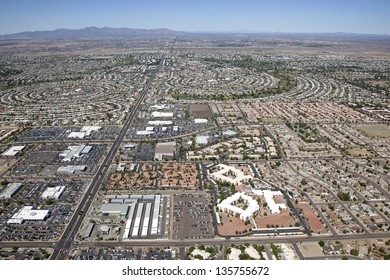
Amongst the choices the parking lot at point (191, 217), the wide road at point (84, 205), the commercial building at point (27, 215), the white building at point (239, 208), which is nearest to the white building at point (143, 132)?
the wide road at point (84, 205)

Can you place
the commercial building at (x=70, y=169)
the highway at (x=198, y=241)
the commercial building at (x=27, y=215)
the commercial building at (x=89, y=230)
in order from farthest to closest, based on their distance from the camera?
the commercial building at (x=70, y=169), the commercial building at (x=27, y=215), the commercial building at (x=89, y=230), the highway at (x=198, y=241)

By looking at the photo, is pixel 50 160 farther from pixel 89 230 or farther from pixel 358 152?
pixel 358 152

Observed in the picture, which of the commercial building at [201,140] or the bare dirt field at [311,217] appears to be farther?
the commercial building at [201,140]

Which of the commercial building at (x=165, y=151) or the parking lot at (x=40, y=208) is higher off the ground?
the commercial building at (x=165, y=151)

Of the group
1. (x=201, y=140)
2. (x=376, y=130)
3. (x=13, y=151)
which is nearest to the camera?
(x=13, y=151)

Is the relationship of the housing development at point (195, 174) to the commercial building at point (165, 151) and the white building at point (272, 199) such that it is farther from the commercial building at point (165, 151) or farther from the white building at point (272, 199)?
the commercial building at point (165, 151)

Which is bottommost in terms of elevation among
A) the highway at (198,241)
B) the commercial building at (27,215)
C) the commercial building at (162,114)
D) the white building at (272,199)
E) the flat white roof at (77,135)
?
the highway at (198,241)

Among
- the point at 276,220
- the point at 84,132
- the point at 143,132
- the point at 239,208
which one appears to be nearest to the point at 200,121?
the point at 143,132

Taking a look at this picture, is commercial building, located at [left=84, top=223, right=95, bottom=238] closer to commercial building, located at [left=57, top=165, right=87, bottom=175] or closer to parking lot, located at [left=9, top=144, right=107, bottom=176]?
parking lot, located at [left=9, top=144, right=107, bottom=176]
